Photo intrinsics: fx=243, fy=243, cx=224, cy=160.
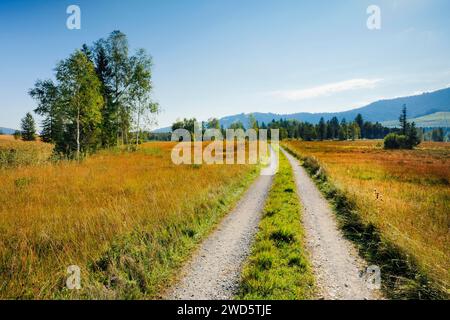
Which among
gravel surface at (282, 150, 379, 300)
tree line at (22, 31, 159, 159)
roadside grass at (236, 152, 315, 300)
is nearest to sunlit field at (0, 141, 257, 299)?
roadside grass at (236, 152, 315, 300)

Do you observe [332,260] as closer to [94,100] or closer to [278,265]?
[278,265]

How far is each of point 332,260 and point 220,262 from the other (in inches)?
107

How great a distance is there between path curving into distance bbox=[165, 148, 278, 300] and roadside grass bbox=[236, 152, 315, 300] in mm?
253

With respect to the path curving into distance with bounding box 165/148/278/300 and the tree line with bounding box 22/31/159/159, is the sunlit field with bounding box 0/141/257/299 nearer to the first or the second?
the path curving into distance with bounding box 165/148/278/300

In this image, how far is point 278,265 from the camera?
5414 mm

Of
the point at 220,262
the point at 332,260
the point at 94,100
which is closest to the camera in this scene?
the point at 220,262

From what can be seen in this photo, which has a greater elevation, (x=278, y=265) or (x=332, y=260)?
(x=278, y=265)

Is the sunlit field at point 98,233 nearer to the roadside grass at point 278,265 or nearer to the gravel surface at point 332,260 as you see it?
the roadside grass at point 278,265

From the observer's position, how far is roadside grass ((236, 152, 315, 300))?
4.51 m

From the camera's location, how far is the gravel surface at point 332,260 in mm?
4629

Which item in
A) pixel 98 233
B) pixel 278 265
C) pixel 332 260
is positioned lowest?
pixel 332 260

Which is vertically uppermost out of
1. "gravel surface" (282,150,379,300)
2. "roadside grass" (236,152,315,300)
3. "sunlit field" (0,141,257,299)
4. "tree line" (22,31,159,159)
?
"tree line" (22,31,159,159)

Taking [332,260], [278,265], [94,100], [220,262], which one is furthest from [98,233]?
[94,100]

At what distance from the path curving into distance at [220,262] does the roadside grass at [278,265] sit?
253 mm
